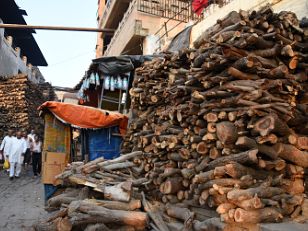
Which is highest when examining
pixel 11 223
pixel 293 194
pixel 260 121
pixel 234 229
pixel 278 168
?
pixel 260 121

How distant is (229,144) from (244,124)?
319 mm

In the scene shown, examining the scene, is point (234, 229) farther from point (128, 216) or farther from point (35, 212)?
point (35, 212)

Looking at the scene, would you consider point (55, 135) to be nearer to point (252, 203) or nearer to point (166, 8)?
point (252, 203)

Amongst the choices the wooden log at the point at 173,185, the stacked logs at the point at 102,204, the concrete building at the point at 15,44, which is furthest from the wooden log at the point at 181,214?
the concrete building at the point at 15,44

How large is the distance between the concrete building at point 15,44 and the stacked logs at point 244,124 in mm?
17839

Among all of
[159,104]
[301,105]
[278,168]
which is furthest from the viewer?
[159,104]

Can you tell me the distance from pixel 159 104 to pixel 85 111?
3341 mm

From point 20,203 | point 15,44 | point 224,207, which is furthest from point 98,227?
point 15,44

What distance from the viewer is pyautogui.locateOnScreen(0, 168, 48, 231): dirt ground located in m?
7.81

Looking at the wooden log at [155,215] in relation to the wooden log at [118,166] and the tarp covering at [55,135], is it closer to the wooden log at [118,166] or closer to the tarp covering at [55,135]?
the wooden log at [118,166]

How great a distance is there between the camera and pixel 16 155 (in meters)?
14.3

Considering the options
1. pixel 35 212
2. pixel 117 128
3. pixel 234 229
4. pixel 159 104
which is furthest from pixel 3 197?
pixel 234 229

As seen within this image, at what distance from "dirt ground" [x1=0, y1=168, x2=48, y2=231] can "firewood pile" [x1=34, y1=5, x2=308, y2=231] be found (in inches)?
70.3

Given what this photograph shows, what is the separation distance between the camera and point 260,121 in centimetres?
454
